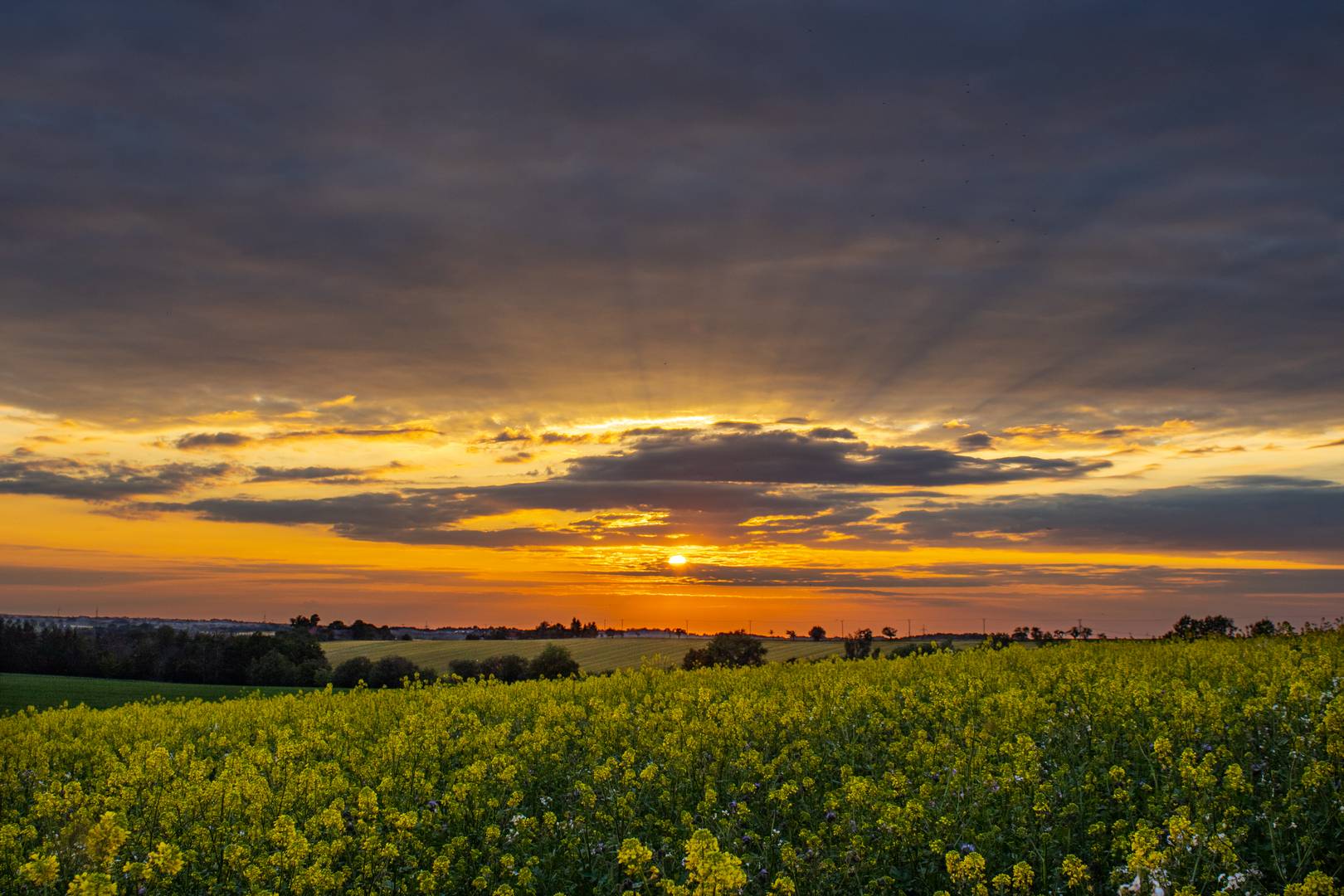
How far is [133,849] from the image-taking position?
10.4 meters

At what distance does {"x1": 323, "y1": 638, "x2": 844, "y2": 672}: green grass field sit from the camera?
7212 centimetres

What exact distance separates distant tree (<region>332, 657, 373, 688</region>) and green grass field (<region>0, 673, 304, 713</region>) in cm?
554

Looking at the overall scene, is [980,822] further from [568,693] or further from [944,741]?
[568,693]

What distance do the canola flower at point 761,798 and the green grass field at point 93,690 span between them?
114 ft

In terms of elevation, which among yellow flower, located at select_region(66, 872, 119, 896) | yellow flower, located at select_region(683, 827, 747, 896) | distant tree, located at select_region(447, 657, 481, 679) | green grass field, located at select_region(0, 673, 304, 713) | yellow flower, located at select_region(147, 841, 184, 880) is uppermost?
yellow flower, located at select_region(683, 827, 747, 896)

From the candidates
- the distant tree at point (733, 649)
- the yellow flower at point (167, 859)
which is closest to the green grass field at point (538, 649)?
the distant tree at point (733, 649)

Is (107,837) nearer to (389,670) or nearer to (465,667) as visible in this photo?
(389,670)

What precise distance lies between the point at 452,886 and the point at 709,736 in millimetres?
3972

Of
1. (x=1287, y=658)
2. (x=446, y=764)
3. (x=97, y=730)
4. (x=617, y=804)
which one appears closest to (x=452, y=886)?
(x=617, y=804)

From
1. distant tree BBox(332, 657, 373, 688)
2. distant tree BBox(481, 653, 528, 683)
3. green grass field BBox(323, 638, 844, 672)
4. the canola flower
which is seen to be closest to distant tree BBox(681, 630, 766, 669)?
green grass field BBox(323, 638, 844, 672)

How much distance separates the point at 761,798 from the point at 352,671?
57.1m

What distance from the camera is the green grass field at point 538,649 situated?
237 ft

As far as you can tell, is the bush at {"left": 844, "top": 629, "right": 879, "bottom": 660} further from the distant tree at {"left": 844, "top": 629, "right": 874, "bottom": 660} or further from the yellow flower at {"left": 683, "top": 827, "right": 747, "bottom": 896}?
the yellow flower at {"left": 683, "top": 827, "right": 747, "bottom": 896}

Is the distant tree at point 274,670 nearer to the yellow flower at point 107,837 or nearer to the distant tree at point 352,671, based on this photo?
the distant tree at point 352,671
